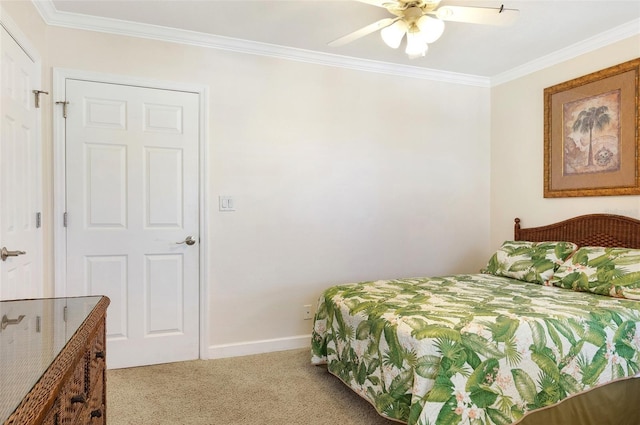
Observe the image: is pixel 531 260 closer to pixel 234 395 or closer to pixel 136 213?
pixel 234 395

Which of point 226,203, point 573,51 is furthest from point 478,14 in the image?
point 226,203

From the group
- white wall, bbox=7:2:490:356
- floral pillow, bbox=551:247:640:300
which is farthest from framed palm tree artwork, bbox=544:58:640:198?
white wall, bbox=7:2:490:356

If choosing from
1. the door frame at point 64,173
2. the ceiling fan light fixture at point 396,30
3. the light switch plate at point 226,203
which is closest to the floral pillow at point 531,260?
the ceiling fan light fixture at point 396,30

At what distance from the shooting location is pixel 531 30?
299 centimetres

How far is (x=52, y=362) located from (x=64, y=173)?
2340mm

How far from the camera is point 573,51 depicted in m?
3.31

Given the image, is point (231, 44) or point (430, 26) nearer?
point (430, 26)

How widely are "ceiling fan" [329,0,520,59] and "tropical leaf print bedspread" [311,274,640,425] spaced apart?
1514mm

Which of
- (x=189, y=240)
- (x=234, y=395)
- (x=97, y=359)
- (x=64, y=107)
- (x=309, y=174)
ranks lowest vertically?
(x=234, y=395)

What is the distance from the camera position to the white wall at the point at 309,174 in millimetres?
3168

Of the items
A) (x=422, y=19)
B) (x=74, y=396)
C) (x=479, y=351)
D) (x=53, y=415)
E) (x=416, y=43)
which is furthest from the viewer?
(x=416, y=43)

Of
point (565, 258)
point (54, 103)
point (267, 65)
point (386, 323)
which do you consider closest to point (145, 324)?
point (54, 103)

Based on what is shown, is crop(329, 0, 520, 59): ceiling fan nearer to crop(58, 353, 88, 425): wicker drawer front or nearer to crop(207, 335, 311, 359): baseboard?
crop(58, 353, 88, 425): wicker drawer front

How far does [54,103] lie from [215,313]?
1892mm
